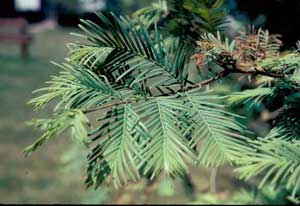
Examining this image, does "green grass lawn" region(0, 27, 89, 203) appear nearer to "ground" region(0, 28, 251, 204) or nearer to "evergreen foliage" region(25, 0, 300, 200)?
"ground" region(0, 28, 251, 204)

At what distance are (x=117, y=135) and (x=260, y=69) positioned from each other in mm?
569

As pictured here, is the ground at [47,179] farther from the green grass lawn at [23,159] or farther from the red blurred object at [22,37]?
the red blurred object at [22,37]

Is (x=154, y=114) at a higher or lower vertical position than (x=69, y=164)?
higher

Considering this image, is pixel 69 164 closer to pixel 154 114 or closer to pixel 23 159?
pixel 23 159

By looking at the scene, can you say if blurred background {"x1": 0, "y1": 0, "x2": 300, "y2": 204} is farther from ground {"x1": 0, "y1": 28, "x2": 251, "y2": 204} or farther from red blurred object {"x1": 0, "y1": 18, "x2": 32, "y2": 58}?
red blurred object {"x1": 0, "y1": 18, "x2": 32, "y2": 58}

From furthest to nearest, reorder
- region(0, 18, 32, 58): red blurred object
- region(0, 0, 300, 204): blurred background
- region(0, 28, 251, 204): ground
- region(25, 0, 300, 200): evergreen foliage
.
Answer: region(0, 18, 32, 58): red blurred object → region(0, 28, 251, 204): ground → region(0, 0, 300, 204): blurred background → region(25, 0, 300, 200): evergreen foliage

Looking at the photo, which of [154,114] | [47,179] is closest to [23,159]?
[47,179]

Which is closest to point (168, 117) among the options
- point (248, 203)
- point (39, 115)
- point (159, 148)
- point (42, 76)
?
point (159, 148)

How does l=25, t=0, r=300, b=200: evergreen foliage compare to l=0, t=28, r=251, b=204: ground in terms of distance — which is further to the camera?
l=0, t=28, r=251, b=204: ground

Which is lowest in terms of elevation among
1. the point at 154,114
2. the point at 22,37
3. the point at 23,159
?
the point at 23,159

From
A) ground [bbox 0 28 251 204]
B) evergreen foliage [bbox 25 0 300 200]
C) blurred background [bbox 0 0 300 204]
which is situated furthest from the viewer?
ground [bbox 0 28 251 204]

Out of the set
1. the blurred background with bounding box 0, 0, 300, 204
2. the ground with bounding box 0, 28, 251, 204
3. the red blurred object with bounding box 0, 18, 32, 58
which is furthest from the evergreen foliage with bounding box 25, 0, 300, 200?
the red blurred object with bounding box 0, 18, 32, 58

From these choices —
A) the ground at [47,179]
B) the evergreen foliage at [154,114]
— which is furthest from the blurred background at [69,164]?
the evergreen foliage at [154,114]

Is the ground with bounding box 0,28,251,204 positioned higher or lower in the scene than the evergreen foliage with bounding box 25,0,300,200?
lower
